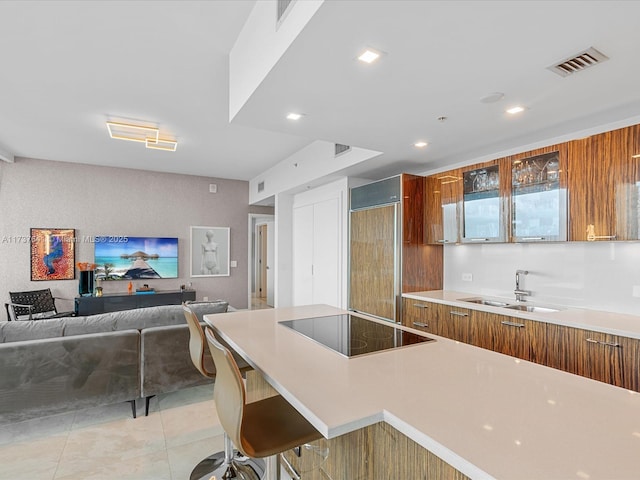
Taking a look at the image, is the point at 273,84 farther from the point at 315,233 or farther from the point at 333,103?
the point at 315,233

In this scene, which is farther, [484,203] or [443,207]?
[443,207]

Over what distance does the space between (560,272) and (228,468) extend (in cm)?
294

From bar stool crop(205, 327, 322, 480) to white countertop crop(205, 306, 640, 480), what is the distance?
14cm

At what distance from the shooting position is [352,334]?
6.11 feet

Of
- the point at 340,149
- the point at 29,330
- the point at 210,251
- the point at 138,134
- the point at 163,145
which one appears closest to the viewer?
the point at 29,330

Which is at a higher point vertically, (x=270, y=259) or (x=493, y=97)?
(x=493, y=97)

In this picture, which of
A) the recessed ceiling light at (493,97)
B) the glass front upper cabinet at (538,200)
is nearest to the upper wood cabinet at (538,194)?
the glass front upper cabinet at (538,200)

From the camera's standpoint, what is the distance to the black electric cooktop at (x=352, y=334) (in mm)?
1629

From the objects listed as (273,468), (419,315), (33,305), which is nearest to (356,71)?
(273,468)

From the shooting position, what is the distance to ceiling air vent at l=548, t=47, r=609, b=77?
5.38 ft

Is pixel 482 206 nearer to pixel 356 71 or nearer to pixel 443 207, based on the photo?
pixel 443 207

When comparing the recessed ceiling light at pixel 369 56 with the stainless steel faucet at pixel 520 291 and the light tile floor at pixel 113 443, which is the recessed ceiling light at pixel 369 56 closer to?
the stainless steel faucet at pixel 520 291

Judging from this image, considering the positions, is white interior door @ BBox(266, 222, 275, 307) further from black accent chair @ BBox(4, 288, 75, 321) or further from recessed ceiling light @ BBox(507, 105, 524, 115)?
recessed ceiling light @ BBox(507, 105, 524, 115)

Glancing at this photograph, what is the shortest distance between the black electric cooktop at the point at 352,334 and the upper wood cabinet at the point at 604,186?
1.66 m
